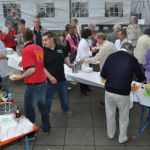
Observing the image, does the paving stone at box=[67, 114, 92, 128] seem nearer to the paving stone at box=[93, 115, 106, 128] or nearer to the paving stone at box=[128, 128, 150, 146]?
the paving stone at box=[93, 115, 106, 128]

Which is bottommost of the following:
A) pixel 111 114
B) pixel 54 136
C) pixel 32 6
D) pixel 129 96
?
pixel 54 136

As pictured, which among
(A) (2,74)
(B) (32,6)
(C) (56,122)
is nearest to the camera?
(C) (56,122)

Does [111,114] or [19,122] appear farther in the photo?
[111,114]

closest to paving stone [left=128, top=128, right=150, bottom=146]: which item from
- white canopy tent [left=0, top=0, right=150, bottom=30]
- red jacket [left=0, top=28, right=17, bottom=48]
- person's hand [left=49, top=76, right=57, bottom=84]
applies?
person's hand [left=49, top=76, right=57, bottom=84]

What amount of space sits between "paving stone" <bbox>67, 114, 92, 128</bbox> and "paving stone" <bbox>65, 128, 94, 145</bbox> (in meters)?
0.17

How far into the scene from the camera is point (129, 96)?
483 cm

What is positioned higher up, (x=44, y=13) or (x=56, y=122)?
(x=44, y=13)

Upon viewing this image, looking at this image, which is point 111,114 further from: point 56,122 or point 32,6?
point 32,6

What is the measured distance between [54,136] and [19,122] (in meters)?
0.86

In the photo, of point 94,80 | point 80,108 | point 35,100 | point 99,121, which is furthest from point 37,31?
point 35,100

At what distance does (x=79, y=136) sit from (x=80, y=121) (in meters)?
0.61

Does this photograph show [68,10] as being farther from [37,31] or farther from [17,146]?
[17,146]

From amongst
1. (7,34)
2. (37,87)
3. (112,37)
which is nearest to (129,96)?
(37,87)

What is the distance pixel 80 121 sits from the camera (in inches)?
230
